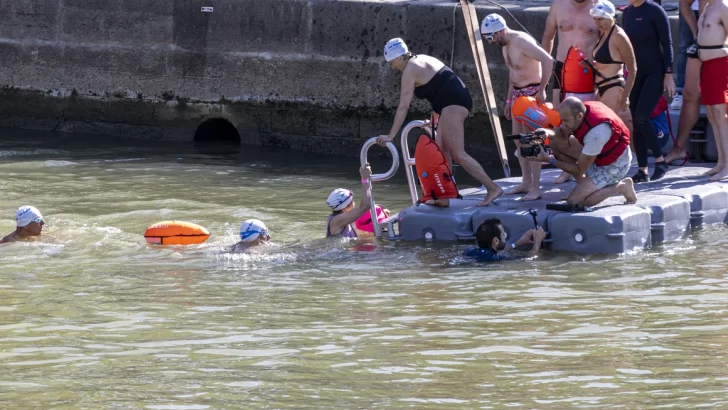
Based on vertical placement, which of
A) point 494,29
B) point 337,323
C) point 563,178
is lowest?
point 337,323

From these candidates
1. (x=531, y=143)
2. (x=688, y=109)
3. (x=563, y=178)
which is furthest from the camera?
(x=688, y=109)

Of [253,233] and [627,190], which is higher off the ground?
[627,190]

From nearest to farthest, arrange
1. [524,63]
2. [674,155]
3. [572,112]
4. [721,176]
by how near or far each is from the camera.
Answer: [572,112] < [524,63] < [721,176] < [674,155]

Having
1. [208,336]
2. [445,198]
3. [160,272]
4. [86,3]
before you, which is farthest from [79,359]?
[86,3]

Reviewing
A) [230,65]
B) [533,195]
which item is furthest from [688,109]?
[230,65]

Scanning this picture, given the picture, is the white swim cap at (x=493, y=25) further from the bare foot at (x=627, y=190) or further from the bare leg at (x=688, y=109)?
the bare leg at (x=688, y=109)

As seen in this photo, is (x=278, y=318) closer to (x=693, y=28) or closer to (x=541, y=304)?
(x=541, y=304)

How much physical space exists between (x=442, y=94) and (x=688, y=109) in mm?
2558

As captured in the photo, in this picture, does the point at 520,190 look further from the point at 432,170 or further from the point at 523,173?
the point at 432,170

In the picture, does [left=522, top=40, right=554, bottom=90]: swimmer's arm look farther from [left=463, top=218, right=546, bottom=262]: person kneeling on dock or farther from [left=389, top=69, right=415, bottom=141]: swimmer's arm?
[left=463, top=218, right=546, bottom=262]: person kneeling on dock

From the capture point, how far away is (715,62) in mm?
10688

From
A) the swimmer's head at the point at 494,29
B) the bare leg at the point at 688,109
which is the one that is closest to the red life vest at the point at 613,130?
the swimmer's head at the point at 494,29

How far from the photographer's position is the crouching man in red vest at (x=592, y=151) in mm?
9648

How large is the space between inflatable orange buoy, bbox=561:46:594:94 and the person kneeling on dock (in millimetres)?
1610
